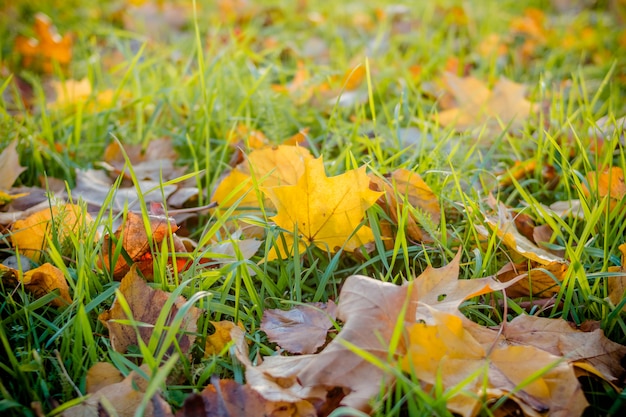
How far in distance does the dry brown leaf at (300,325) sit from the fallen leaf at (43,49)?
1.88m

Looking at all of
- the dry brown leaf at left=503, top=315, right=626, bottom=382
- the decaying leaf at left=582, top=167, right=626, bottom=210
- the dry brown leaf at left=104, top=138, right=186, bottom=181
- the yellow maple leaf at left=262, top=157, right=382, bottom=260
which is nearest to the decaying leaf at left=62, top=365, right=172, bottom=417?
the yellow maple leaf at left=262, top=157, right=382, bottom=260

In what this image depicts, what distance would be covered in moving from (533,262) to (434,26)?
2061 mm

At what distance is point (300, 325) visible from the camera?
0.96 m

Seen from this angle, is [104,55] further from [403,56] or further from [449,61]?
[449,61]

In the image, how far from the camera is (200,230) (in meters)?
1.25

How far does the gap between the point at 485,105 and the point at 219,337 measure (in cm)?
117

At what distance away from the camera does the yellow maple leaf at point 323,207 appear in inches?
40.4

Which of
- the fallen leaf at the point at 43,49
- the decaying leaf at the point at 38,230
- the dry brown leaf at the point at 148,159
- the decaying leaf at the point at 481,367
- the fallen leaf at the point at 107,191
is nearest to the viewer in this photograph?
the decaying leaf at the point at 481,367

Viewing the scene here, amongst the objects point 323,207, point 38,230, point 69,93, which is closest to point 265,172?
point 323,207

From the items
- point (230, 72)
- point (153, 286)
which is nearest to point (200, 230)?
point (153, 286)

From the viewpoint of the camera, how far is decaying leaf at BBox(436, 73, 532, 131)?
5.60 feet

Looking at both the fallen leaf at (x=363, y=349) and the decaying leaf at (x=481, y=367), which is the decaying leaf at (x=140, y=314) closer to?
the fallen leaf at (x=363, y=349)

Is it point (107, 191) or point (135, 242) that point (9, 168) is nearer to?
point (107, 191)

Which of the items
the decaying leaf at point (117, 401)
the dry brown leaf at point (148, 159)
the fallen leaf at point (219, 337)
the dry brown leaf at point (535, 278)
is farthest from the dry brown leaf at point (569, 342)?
the dry brown leaf at point (148, 159)
